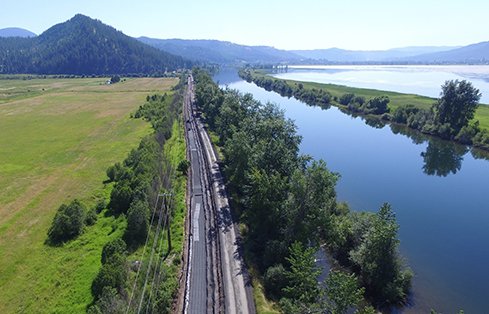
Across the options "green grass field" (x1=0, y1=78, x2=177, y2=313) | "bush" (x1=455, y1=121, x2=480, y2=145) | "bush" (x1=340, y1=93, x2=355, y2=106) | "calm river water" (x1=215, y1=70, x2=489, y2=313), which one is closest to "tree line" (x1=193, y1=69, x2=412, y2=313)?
"calm river water" (x1=215, y1=70, x2=489, y2=313)

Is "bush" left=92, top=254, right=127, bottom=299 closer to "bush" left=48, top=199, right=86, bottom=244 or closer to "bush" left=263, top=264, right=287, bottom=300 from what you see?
"bush" left=48, top=199, right=86, bottom=244

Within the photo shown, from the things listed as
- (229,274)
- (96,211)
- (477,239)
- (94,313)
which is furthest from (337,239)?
(96,211)

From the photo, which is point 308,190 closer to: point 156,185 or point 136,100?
point 156,185

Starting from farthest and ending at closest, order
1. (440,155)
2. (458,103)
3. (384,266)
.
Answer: (458,103), (440,155), (384,266)

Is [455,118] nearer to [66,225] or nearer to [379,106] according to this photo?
[379,106]

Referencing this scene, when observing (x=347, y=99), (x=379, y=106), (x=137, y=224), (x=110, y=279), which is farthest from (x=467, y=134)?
(x=110, y=279)

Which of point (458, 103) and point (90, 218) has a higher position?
point (458, 103)

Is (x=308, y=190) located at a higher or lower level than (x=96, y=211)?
higher

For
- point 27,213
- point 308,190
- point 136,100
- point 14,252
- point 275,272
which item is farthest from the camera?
point 136,100
